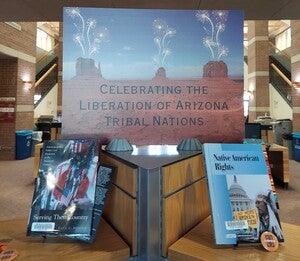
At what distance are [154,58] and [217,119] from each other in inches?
19.3

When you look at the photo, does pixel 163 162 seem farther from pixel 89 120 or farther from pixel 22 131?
pixel 22 131

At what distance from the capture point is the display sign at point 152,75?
4.91 ft

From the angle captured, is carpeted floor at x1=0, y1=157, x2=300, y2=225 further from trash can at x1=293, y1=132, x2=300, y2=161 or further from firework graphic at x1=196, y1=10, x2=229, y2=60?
firework graphic at x1=196, y1=10, x2=229, y2=60

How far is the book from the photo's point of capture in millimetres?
1076

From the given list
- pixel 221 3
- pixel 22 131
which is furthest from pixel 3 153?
pixel 221 3

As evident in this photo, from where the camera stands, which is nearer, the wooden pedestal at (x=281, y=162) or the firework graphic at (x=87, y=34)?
the firework graphic at (x=87, y=34)

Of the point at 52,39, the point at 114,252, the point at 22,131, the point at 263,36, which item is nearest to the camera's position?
the point at 114,252

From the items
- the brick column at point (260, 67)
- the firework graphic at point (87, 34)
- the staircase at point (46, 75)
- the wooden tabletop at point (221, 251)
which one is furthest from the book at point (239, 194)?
the staircase at point (46, 75)

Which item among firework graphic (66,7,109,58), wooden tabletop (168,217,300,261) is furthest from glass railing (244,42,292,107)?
wooden tabletop (168,217,300,261)

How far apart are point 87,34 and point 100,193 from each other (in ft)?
2.79

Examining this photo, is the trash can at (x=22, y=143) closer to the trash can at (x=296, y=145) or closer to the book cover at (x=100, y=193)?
the book cover at (x=100, y=193)

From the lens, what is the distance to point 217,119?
156cm

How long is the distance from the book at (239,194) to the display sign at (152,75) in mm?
365

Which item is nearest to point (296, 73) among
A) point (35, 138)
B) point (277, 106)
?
point (277, 106)
